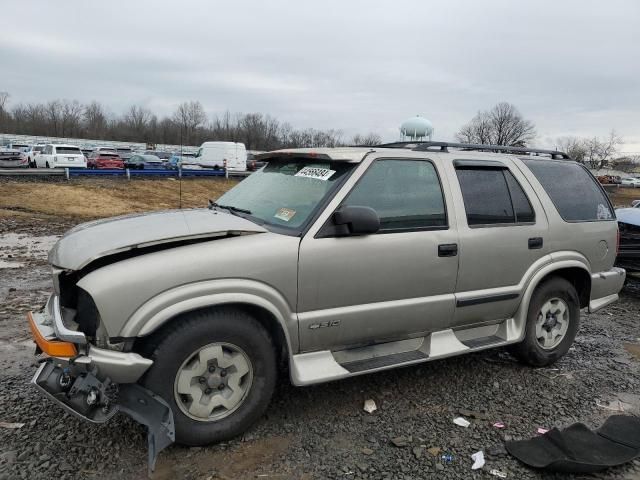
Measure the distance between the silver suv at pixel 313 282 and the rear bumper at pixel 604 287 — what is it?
32 mm

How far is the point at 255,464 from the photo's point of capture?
2.96 meters

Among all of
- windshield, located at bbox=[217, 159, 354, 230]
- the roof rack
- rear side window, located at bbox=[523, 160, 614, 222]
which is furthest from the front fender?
rear side window, located at bbox=[523, 160, 614, 222]

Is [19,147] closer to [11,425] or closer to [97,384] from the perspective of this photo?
[11,425]

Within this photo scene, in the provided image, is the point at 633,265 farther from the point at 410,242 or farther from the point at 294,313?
the point at 294,313

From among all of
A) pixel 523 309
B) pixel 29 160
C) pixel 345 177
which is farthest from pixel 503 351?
pixel 29 160

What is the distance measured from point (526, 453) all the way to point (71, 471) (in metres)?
2.71

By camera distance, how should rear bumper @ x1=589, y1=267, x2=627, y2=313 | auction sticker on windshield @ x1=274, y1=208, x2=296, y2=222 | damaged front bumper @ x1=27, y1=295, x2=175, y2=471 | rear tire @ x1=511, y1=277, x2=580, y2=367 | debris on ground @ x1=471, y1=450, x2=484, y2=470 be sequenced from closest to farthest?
damaged front bumper @ x1=27, y1=295, x2=175, y2=471 → debris on ground @ x1=471, y1=450, x2=484, y2=470 → auction sticker on windshield @ x1=274, y1=208, x2=296, y2=222 → rear tire @ x1=511, y1=277, x2=580, y2=367 → rear bumper @ x1=589, y1=267, x2=627, y2=313

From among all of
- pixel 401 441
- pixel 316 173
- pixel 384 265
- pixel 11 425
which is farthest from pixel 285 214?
pixel 11 425

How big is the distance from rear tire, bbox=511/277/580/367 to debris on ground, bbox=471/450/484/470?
1549 mm

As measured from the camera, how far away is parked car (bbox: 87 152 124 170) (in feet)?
99.5

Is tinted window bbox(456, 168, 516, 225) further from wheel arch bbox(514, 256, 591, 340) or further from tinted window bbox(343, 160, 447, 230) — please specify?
wheel arch bbox(514, 256, 591, 340)

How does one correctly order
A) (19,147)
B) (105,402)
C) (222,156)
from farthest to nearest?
(19,147) < (222,156) < (105,402)

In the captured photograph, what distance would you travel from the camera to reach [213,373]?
3.01 m

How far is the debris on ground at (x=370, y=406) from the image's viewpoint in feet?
12.0
